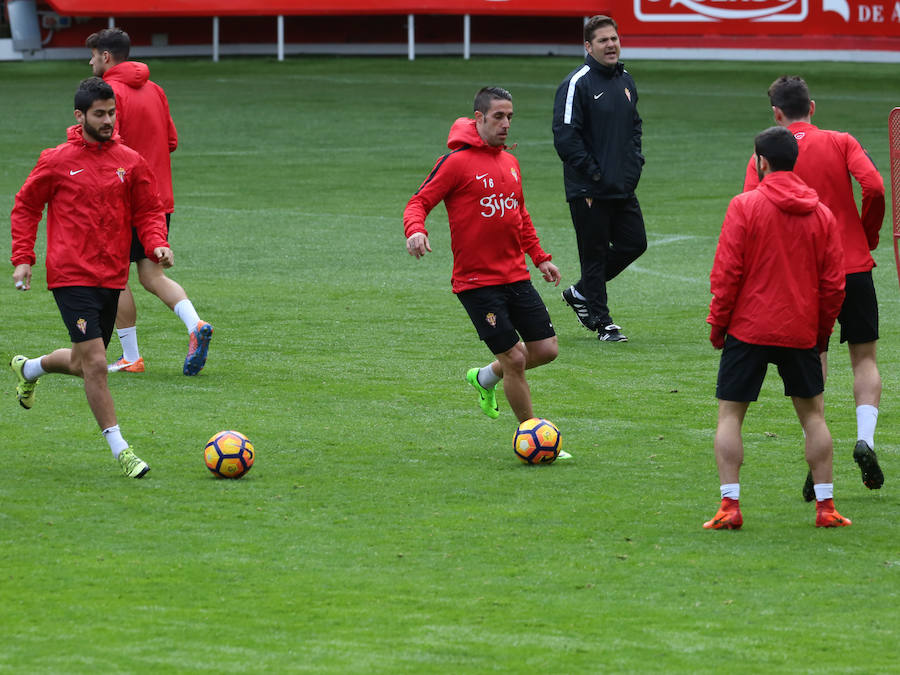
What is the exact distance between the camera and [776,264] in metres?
7.06

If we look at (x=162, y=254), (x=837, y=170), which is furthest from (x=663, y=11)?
(x=162, y=254)

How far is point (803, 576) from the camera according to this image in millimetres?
6625

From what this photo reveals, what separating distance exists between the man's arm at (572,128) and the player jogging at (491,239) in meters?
3.77

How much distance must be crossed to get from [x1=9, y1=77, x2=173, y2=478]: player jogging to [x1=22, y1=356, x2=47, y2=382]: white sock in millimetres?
960

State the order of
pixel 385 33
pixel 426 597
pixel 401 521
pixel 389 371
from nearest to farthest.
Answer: pixel 426 597, pixel 401 521, pixel 389 371, pixel 385 33

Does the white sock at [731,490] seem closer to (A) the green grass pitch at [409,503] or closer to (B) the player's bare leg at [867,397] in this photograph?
(A) the green grass pitch at [409,503]

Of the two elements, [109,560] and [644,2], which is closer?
[109,560]

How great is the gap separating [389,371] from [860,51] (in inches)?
1177

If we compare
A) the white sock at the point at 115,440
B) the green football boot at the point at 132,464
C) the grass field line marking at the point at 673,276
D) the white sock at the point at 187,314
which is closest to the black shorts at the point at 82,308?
the white sock at the point at 115,440

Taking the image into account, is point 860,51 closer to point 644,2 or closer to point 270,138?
point 644,2

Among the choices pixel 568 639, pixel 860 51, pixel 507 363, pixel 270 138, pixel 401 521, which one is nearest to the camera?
pixel 568 639

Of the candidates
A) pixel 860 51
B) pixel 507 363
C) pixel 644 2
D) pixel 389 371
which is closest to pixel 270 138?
pixel 644 2

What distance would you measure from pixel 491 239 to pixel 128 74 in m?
3.88

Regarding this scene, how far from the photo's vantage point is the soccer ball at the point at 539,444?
8.66 meters
